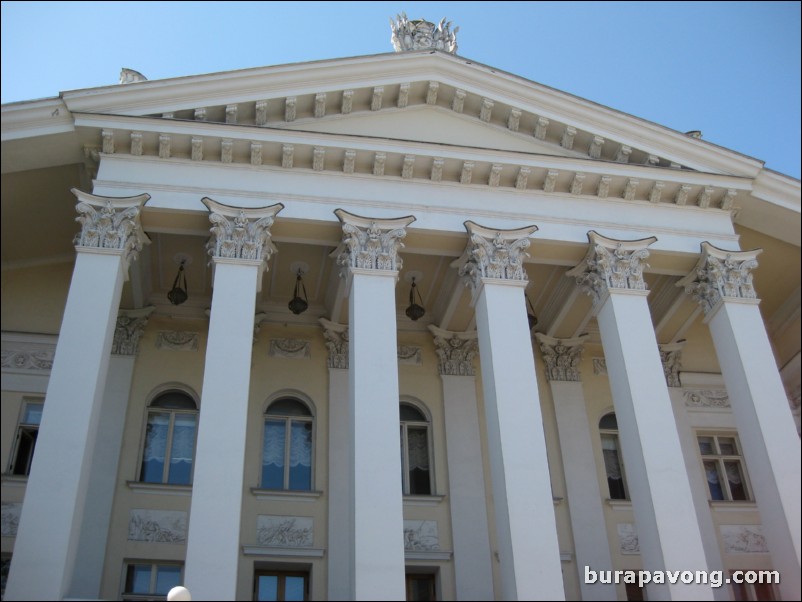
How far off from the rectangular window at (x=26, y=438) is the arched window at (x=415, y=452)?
6621 millimetres

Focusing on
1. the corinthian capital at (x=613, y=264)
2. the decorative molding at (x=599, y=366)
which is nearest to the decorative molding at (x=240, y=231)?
the corinthian capital at (x=613, y=264)

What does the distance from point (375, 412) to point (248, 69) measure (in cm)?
638

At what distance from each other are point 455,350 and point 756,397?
586cm

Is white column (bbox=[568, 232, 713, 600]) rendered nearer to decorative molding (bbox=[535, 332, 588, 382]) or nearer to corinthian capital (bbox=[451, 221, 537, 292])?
corinthian capital (bbox=[451, 221, 537, 292])

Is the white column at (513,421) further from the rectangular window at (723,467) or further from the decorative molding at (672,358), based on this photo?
the rectangular window at (723,467)

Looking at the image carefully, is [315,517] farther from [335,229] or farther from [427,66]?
[427,66]

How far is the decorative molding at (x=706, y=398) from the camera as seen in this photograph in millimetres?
17844

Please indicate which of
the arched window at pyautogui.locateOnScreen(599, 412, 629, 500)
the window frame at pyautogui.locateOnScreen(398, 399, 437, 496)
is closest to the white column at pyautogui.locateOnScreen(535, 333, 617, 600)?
the arched window at pyautogui.locateOnScreen(599, 412, 629, 500)

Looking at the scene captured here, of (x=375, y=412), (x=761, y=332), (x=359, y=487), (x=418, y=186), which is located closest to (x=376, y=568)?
(x=359, y=487)

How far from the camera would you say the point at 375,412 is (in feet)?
40.1

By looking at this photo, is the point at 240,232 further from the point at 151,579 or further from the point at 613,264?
the point at 613,264

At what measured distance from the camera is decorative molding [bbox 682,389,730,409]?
1784 cm

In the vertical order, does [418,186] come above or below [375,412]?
above

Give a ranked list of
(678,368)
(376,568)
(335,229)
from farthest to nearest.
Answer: (678,368) → (335,229) → (376,568)
